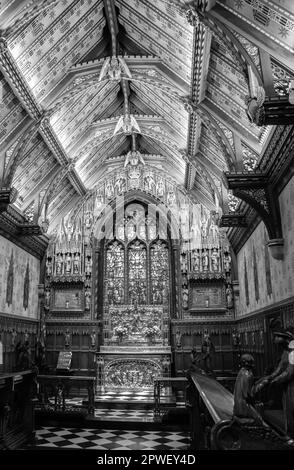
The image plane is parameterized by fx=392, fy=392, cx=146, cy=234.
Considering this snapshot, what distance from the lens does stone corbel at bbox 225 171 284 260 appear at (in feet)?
32.0

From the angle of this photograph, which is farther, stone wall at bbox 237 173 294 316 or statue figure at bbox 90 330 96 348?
statue figure at bbox 90 330 96 348

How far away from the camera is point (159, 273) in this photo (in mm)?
18891

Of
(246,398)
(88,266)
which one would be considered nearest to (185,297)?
(88,266)

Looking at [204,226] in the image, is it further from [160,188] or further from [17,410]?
[17,410]

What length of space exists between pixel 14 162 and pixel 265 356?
30.7 ft

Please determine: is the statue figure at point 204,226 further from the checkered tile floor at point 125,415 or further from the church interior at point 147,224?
the checkered tile floor at point 125,415

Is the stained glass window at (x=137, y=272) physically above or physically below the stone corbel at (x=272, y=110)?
below

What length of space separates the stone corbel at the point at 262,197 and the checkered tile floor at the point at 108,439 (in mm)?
5231

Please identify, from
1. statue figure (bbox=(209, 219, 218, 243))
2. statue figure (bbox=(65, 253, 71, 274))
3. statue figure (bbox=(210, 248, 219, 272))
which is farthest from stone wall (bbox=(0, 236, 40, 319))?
statue figure (bbox=(209, 219, 218, 243))

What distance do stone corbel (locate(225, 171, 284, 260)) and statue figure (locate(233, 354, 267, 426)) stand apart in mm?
5724

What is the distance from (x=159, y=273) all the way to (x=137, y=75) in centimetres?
967

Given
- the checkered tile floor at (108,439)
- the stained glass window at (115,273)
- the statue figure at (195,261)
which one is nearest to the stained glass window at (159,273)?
the stained glass window at (115,273)

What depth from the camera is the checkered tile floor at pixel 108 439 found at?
9117mm

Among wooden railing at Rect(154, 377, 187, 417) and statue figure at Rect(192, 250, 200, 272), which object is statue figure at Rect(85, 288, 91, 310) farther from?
wooden railing at Rect(154, 377, 187, 417)
